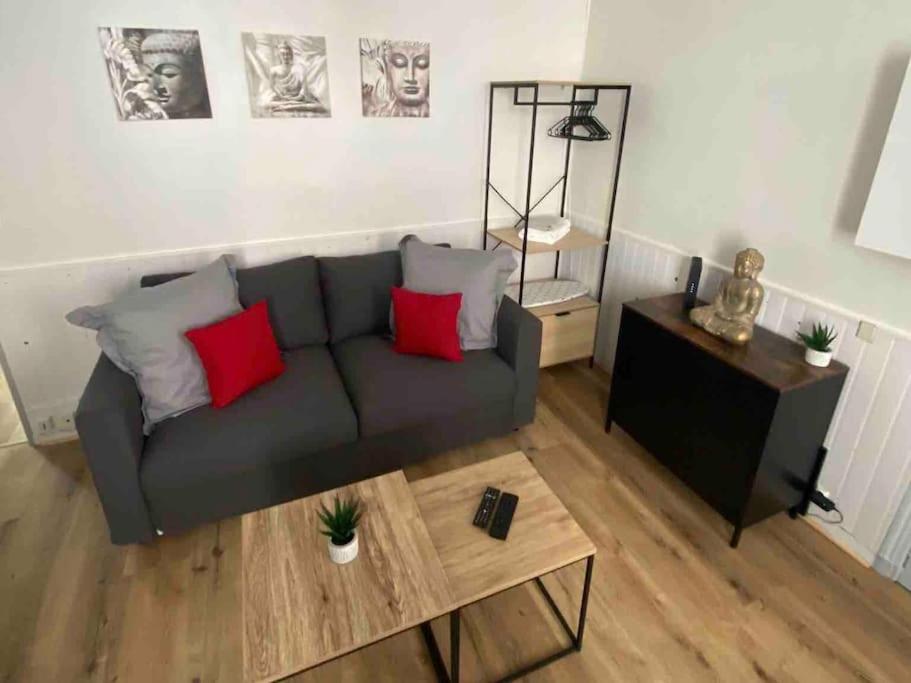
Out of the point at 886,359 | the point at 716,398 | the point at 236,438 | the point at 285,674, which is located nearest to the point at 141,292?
the point at 236,438

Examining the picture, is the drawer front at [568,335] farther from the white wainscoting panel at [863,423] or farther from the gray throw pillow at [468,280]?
the white wainscoting panel at [863,423]

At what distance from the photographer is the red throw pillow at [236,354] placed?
6.71 feet

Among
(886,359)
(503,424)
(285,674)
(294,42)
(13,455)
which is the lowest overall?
(13,455)

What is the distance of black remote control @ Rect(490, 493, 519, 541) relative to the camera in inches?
61.7

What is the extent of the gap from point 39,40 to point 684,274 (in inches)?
115

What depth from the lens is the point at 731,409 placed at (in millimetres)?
1967

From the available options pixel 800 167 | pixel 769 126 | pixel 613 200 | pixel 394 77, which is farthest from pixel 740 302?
pixel 394 77

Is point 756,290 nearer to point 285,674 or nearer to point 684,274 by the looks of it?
point 684,274

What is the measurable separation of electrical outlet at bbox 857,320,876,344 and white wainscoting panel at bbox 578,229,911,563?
14 millimetres

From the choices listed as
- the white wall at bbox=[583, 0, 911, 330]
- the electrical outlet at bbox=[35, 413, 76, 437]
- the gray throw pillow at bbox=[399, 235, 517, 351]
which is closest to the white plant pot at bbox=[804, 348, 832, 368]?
the white wall at bbox=[583, 0, 911, 330]

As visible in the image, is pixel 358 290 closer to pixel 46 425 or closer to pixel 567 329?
pixel 567 329

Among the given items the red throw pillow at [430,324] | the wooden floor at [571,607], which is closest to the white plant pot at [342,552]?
the wooden floor at [571,607]

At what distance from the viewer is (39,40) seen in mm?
2043

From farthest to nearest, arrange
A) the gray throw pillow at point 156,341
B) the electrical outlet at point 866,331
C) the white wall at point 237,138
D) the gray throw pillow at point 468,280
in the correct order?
the gray throw pillow at point 468,280 < the white wall at point 237,138 < the gray throw pillow at point 156,341 < the electrical outlet at point 866,331
